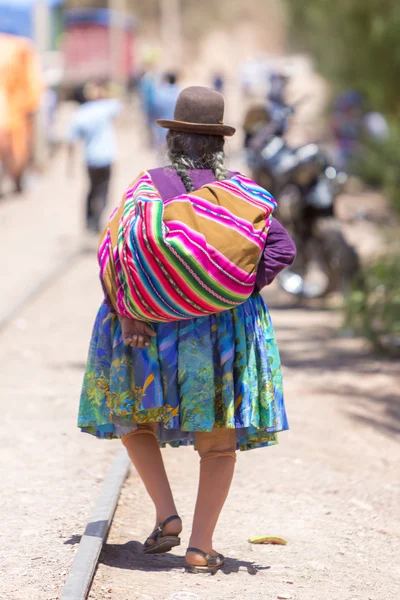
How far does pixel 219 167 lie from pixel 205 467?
1.08 meters

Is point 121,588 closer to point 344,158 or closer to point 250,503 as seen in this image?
point 250,503

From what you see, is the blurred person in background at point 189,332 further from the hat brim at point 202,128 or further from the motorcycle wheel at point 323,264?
the motorcycle wheel at point 323,264

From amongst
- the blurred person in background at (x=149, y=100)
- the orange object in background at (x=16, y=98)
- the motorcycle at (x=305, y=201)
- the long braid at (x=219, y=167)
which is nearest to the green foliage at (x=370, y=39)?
the blurred person in background at (x=149, y=100)

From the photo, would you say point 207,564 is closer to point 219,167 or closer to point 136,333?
point 136,333

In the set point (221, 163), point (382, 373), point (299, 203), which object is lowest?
point (382, 373)

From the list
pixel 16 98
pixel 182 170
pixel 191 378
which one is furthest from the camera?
pixel 16 98

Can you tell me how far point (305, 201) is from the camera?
1102 cm

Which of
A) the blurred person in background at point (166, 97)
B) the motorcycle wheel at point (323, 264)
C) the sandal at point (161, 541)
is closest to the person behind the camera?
the sandal at point (161, 541)

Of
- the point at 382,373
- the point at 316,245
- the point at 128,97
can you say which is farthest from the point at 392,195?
the point at 128,97

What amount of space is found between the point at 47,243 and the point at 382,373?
7360mm

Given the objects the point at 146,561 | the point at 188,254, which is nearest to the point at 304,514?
the point at 146,561

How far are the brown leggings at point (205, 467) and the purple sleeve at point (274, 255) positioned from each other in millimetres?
572

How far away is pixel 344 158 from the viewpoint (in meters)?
23.9

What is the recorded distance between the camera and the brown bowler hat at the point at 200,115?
4113 millimetres
